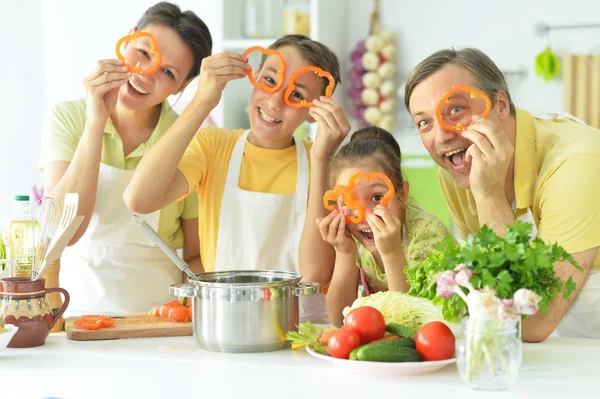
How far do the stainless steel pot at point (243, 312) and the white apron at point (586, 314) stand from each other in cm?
90

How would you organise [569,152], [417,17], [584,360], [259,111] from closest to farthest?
1. [584,360]
2. [569,152]
3. [259,111]
4. [417,17]

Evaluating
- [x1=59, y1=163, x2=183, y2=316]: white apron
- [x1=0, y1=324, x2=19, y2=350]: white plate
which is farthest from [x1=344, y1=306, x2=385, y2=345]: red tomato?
[x1=59, y1=163, x2=183, y2=316]: white apron

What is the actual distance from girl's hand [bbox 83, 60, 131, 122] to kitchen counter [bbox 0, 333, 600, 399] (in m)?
0.91

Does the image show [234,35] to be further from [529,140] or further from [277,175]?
[529,140]

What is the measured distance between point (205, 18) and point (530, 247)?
307 cm

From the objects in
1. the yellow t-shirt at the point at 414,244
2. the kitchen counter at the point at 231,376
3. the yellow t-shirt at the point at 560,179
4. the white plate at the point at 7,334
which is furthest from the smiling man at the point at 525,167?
the white plate at the point at 7,334

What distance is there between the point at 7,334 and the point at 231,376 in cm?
55

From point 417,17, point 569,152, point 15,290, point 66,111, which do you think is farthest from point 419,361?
point 417,17

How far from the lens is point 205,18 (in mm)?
4250

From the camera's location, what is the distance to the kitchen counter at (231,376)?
1530mm

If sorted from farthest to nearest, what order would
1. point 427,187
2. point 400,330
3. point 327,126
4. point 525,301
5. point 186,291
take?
1. point 427,187
2. point 327,126
3. point 186,291
4. point 400,330
5. point 525,301

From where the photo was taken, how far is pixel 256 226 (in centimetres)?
264

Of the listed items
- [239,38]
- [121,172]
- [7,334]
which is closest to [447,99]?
[121,172]

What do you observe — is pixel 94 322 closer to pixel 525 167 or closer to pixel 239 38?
pixel 525 167
